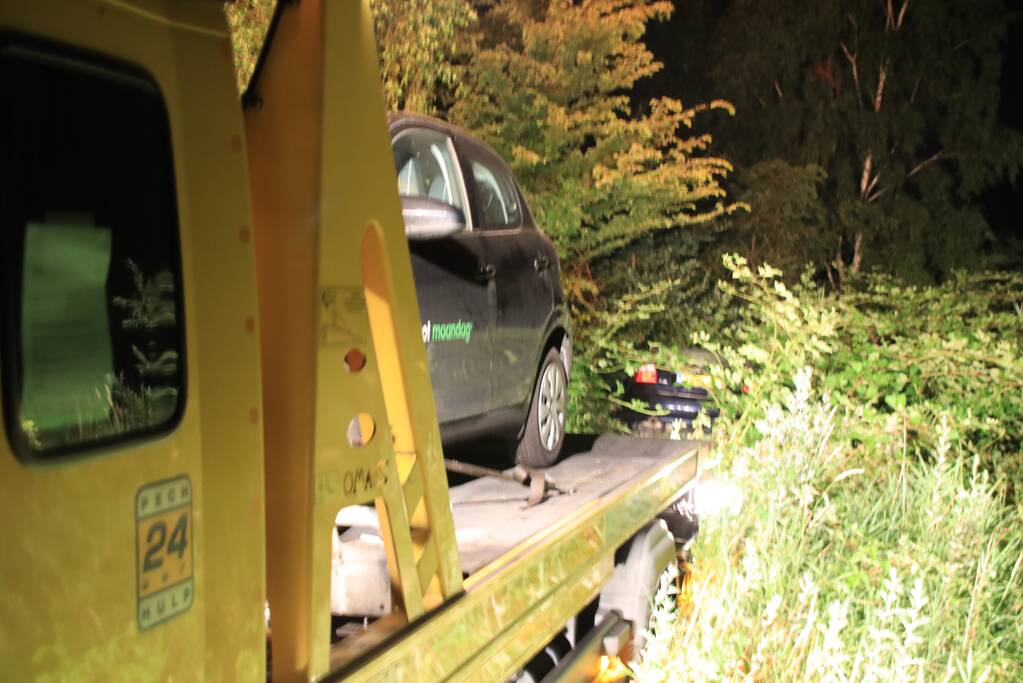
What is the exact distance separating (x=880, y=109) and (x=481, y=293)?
1803cm

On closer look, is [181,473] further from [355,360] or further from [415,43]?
[415,43]

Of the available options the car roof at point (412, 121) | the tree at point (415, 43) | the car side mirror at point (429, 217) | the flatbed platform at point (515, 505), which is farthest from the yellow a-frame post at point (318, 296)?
the tree at point (415, 43)

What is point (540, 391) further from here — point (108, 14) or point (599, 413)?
point (599, 413)

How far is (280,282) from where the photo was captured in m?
1.93

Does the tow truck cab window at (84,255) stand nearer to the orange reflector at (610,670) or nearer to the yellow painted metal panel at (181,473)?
the yellow painted metal panel at (181,473)

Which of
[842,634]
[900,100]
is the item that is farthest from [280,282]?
[900,100]

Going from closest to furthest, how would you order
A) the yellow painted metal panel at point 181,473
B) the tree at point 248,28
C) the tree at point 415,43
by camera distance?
the yellow painted metal panel at point 181,473 < the tree at point 248,28 < the tree at point 415,43

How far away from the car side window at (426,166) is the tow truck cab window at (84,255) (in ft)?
7.40

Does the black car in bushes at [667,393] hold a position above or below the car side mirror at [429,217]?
below

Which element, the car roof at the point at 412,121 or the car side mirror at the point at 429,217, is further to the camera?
the car roof at the point at 412,121

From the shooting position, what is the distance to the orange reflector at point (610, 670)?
3707 mm

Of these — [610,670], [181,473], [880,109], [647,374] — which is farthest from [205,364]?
[880,109]

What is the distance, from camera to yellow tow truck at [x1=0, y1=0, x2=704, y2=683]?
1318 millimetres

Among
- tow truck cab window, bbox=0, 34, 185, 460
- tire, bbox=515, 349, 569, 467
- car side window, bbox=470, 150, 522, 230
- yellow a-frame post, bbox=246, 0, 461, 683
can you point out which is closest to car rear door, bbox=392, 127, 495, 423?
car side window, bbox=470, 150, 522, 230
